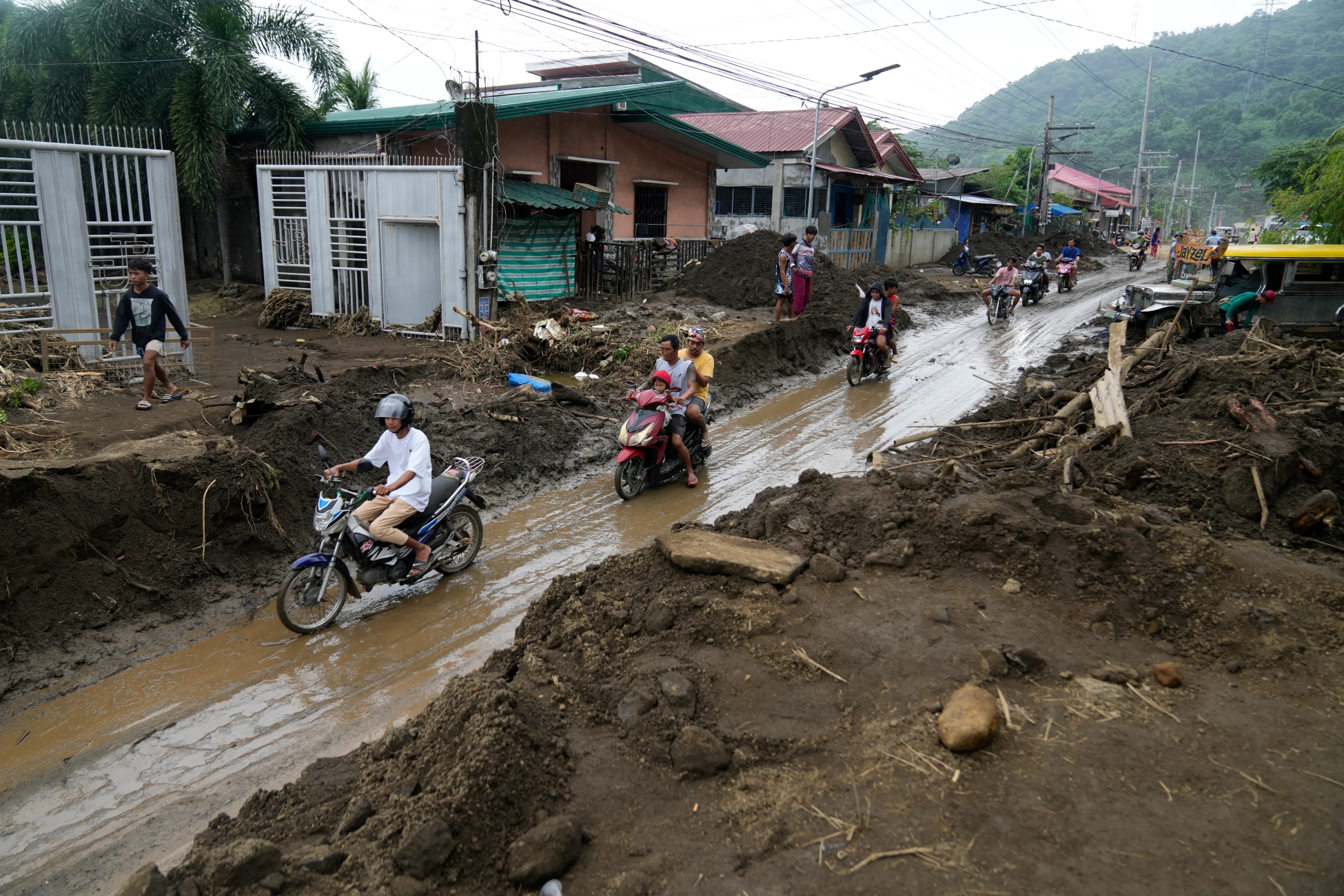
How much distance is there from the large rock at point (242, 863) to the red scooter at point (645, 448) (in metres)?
5.91

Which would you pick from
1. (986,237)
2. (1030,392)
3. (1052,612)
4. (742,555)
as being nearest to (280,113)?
(1030,392)

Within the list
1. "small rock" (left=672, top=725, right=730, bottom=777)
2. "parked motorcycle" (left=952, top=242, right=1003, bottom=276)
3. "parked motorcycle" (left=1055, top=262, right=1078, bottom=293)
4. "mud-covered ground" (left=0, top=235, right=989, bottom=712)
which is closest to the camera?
"small rock" (left=672, top=725, right=730, bottom=777)

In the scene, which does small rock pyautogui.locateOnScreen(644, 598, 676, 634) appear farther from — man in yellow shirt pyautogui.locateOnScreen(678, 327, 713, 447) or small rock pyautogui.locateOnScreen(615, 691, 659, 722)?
man in yellow shirt pyautogui.locateOnScreen(678, 327, 713, 447)

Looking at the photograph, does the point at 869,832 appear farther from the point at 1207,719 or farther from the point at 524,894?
the point at 1207,719

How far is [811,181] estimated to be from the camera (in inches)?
1110

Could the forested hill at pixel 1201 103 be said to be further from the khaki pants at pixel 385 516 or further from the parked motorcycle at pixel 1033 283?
the khaki pants at pixel 385 516

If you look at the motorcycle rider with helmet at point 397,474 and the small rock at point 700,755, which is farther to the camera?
the motorcycle rider with helmet at point 397,474

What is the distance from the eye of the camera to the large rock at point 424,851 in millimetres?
3191

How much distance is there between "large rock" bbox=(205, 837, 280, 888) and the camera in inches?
124

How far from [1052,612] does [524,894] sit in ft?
11.2

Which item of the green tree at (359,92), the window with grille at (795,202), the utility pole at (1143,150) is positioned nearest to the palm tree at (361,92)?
the green tree at (359,92)

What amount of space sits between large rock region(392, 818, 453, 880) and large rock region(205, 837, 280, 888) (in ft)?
1.64

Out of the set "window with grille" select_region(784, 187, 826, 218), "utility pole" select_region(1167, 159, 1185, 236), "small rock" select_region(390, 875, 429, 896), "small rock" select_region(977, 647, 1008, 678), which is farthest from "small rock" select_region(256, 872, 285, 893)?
"utility pole" select_region(1167, 159, 1185, 236)

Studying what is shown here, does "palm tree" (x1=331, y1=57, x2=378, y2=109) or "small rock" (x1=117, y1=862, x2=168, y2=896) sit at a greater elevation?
"palm tree" (x1=331, y1=57, x2=378, y2=109)
